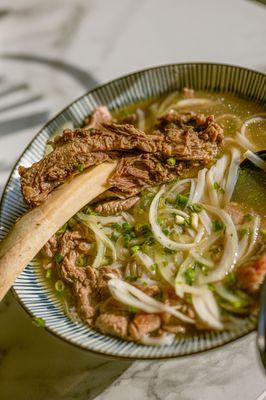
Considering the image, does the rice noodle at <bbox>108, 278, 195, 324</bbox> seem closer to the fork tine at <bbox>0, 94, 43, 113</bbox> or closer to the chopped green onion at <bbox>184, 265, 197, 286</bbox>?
the chopped green onion at <bbox>184, 265, 197, 286</bbox>

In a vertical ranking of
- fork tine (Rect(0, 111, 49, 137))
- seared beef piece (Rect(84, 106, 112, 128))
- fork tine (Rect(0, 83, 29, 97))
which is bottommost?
fork tine (Rect(0, 111, 49, 137))

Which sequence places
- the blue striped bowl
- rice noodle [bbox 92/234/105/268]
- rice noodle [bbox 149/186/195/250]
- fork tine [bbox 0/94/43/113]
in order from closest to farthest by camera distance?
the blue striped bowl < rice noodle [bbox 149/186/195/250] < rice noodle [bbox 92/234/105/268] < fork tine [bbox 0/94/43/113]

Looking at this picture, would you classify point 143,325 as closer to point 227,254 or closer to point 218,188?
point 227,254

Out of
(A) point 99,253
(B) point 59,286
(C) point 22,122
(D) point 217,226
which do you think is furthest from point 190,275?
(C) point 22,122

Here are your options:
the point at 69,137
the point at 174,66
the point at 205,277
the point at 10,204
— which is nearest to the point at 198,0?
the point at 174,66

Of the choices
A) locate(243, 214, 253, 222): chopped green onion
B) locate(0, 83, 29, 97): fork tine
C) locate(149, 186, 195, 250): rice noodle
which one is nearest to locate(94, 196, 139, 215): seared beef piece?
locate(149, 186, 195, 250): rice noodle

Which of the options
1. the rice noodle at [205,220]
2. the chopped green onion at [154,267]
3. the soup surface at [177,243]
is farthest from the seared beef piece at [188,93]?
the chopped green onion at [154,267]

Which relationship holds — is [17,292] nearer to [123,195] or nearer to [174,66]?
[123,195]
